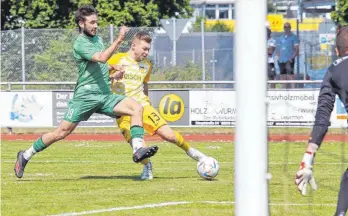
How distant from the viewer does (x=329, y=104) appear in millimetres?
7582

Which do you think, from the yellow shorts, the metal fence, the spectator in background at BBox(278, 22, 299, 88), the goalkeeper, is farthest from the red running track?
the goalkeeper

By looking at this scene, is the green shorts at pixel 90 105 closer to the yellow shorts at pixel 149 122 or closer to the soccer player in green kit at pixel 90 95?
the soccer player in green kit at pixel 90 95

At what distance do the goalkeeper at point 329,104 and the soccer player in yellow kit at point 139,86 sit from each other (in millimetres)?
5017

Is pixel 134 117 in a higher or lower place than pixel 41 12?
lower

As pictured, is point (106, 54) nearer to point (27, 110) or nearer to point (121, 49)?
point (27, 110)

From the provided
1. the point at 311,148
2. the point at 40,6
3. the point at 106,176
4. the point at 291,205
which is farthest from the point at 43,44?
the point at 311,148

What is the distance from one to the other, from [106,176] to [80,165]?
6.68ft

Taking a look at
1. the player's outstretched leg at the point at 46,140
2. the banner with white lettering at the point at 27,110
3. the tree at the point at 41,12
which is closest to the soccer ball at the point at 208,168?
the player's outstretched leg at the point at 46,140

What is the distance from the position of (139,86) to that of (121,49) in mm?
13094

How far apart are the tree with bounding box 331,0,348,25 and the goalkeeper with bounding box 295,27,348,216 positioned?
2354 centimetres

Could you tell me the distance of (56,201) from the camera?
1062 cm

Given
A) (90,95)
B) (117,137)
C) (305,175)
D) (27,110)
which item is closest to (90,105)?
(90,95)

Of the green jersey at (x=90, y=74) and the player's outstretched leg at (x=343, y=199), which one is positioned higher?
the green jersey at (x=90, y=74)

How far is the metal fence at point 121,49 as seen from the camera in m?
25.6
